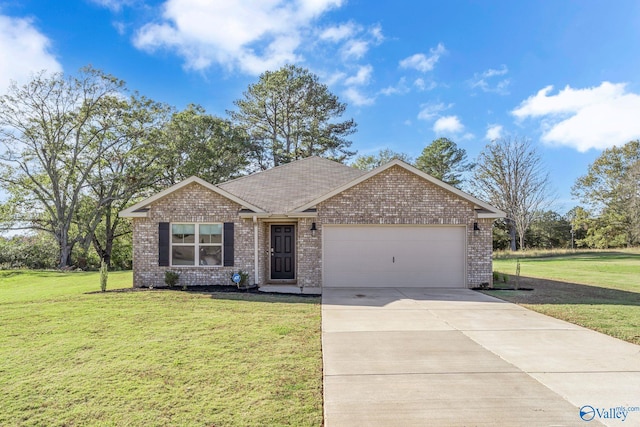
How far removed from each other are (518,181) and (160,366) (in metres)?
37.6

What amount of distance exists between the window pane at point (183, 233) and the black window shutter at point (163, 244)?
21cm

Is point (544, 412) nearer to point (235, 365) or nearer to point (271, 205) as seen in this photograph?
point (235, 365)

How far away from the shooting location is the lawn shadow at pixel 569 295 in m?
9.42

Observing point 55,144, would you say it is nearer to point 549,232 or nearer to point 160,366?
point 160,366

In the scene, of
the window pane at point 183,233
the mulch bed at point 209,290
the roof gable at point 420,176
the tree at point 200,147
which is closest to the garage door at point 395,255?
the roof gable at point 420,176

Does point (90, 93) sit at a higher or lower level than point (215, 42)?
higher

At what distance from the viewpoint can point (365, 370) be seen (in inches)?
186

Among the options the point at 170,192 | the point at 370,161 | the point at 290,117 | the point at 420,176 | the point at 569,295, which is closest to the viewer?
the point at 569,295

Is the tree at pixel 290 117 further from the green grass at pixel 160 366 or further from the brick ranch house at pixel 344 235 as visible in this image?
the green grass at pixel 160 366

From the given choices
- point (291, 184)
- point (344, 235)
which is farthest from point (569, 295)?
point (291, 184)

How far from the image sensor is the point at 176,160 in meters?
29.2

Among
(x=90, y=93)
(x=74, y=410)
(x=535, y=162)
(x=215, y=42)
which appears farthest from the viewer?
(x=535, y=162)

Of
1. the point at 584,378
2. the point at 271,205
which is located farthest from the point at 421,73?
the point at 584,378

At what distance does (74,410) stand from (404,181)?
33.2 ft
